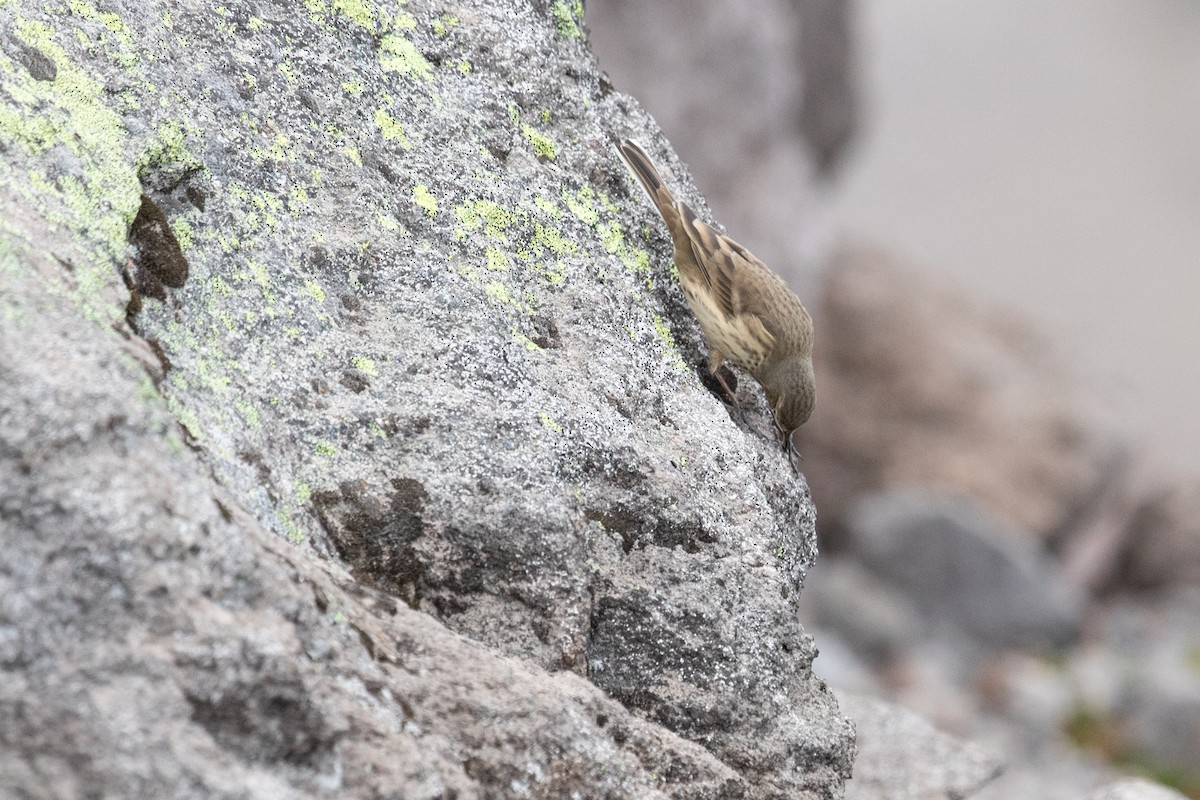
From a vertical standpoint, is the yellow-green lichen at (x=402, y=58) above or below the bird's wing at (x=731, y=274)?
below

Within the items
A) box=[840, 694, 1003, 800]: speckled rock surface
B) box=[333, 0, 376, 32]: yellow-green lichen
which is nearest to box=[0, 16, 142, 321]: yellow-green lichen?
box=[333, 0, 376, 32]: yellow-green lichen

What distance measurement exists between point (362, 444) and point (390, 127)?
1327 millimetres

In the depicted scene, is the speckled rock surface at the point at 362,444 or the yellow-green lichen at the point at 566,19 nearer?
the speckled rock surface at the point at 362,444

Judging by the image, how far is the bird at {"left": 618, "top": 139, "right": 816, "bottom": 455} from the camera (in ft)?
16.4

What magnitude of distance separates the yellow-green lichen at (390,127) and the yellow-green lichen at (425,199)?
0.60 feet

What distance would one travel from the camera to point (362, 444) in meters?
3.72

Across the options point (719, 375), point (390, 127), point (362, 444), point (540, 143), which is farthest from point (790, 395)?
point (362, 444)

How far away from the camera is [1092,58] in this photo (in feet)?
114

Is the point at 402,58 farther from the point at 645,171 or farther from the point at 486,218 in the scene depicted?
the point at 645,171

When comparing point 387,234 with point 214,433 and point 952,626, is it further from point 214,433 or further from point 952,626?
point 952,626

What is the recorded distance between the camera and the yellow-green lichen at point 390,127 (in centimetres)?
434

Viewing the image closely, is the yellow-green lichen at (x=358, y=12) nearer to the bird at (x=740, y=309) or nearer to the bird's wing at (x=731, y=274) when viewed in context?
the bird at (x=740, y=309)

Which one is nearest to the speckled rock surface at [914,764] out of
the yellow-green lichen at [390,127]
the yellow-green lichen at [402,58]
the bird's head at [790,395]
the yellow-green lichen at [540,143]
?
the bird's head at [790,395]

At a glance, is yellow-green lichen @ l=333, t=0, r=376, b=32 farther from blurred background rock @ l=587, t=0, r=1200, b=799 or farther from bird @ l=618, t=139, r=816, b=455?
blurred background rock @ l=587, t=0, r=1200, b=799
